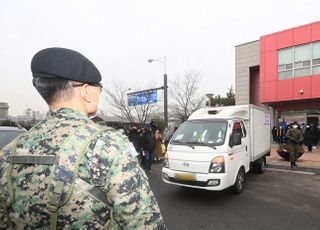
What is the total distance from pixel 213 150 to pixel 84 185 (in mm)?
5929

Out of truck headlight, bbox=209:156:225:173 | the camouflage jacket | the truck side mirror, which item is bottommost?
truck headlight, bbox=209:156:225:173

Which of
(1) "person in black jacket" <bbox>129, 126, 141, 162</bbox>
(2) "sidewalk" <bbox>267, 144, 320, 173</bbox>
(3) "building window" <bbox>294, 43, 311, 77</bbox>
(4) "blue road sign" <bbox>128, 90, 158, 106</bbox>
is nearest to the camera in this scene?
(1) "person in black jacket" <bbox>129, 126, 141, 162</bbox>

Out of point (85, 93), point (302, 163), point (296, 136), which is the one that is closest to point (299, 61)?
point (302, 163)

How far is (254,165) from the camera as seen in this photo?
34.7ft

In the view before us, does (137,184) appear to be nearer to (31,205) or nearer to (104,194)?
(104,194)

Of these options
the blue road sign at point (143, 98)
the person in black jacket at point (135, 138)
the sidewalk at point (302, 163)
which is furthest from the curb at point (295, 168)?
the blue road sign at point (143, 98)

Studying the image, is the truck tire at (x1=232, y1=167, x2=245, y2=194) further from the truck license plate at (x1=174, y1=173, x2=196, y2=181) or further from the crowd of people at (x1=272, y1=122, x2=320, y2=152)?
the crowd of people at (x1=272, y1=122, x2=320, y2=152)

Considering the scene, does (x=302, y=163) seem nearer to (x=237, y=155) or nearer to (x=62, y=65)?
(x=237, y=155)

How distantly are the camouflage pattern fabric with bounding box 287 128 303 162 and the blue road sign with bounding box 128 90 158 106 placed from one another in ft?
43.2

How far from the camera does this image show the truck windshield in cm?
737

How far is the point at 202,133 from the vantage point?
774cm

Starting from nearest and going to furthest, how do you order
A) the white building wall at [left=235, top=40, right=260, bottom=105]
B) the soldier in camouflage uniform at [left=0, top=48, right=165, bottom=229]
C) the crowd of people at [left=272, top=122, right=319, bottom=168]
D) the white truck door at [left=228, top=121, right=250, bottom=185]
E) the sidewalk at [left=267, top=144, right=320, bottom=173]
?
the soldier in camouflage uniform at [left=0, top=48, right=165, bottom=229], the white truck door at [left=228, top=121, right=250, bottom=185], the sidewalk at [left=267, top=144, right=320, bottom=173], the crowd of people at [left=272, top=122, right=319, bottom=168], the white building wall at [left=235, top=40, right=260, bottom=105]

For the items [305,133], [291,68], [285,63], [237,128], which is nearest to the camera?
[237,128]

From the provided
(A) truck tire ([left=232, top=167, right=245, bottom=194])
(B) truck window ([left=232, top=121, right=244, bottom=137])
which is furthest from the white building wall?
(A) truck tire ([left=232, top=167, right=245, bottom=194])
